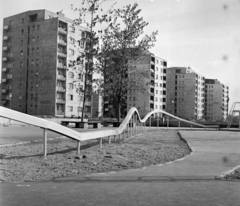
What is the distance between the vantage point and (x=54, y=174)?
4.78m

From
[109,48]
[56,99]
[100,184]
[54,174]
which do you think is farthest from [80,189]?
[56,99]

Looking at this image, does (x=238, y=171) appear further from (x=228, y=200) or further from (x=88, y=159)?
(x=88, y=159)

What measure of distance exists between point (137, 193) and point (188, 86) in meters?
101

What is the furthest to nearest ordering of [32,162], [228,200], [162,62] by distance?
[162,62]
[32,162]
[228,200]

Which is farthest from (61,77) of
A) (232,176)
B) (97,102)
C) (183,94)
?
(183,94)

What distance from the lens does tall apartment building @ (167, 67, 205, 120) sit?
9025cm

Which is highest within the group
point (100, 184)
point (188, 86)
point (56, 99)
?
point (188, 86)

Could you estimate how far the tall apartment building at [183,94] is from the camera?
296ft

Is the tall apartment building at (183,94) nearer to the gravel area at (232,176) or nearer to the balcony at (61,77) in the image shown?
the balcony at (61,77)

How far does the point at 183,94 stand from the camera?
303 ft

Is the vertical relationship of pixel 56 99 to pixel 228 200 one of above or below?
above

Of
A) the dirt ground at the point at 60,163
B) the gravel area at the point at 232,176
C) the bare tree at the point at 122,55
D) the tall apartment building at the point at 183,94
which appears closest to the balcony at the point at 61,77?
the bare tree at the point at 122,55

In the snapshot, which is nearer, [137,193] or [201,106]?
[137,193]

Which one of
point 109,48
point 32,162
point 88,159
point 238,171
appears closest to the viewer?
point 238,171
